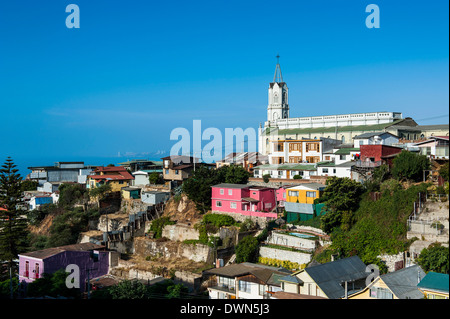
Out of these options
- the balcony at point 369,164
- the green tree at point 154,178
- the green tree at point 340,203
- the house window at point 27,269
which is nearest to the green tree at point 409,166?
the green tree at point 340,203

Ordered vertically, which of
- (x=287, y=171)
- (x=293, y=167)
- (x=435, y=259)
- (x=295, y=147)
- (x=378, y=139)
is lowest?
(x=435, y=259)

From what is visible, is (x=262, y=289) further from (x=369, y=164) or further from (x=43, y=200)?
(x=43, y=200)

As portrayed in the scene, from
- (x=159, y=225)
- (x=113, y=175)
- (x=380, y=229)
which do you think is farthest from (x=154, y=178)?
(x=380, y=229)

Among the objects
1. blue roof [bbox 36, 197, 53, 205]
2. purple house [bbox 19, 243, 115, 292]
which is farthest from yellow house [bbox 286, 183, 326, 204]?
blue roof [bbox 36, 197, 53, 205]

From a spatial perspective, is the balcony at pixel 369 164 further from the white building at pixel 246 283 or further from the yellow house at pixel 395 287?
the yellow house at pixel 395 287
